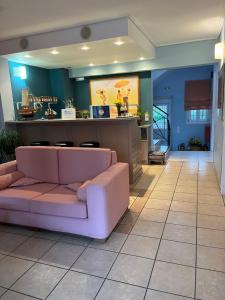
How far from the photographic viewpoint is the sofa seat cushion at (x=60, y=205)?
7.81 feet

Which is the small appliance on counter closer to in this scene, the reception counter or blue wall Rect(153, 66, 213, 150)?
the reception counter

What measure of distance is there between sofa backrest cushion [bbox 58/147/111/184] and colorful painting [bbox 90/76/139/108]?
3.08 metres

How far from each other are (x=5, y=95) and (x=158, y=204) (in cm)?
384

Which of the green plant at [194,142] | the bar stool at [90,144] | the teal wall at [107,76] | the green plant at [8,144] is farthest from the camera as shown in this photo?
the green plant at [194,142]

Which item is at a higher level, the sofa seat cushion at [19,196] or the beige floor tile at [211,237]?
the sofa seat cushion at [19,196]

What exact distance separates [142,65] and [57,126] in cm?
264

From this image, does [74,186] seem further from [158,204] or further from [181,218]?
[181,218]

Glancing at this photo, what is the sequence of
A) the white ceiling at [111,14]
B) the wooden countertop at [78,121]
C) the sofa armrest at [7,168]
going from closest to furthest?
the white ceiling at [111,14] < the sofa armrest at [7,168] < the wooden countertop at [78,121]

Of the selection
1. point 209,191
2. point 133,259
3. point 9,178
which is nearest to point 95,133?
point 9,178

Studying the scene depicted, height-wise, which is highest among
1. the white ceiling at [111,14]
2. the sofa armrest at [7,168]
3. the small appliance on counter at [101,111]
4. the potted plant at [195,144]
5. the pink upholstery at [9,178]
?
the white ceiling at [111,14]

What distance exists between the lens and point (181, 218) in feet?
9.46

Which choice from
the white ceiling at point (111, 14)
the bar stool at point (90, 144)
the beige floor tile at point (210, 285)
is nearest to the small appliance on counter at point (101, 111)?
the bar stool at point (90, 144)

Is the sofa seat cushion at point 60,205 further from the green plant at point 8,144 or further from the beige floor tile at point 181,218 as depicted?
the green plant at point 8,144

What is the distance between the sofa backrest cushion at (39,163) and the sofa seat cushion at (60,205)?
1.69 feet
